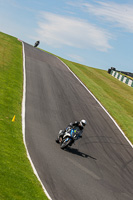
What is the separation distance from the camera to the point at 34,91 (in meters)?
23.1

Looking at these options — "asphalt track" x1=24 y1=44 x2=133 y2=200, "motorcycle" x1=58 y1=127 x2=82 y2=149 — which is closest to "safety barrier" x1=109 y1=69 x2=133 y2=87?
"asphalt track" x1=24 y1=44 x2=133 y2=200

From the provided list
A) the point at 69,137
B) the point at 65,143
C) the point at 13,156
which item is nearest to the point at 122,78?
the point at 69,137

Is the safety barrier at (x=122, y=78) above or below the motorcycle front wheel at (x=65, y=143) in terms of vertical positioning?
above

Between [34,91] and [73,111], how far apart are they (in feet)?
11.8

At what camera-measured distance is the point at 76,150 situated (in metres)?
14.9

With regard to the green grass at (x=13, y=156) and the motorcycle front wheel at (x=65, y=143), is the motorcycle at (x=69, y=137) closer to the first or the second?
the motorcycle front wheel at (x=65, y=143)

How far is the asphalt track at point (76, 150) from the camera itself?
36.3 feet

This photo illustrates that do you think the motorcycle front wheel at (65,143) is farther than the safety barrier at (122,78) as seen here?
No

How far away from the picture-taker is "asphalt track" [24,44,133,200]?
11062 mm

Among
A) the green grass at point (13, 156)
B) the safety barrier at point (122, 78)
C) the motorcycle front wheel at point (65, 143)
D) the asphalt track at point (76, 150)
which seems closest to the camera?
the green grass at point (13, 156)

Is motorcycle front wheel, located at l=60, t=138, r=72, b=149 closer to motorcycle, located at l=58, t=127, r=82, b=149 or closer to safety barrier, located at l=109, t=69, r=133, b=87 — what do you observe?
motorcycle, located at l=58, t=127, r=82, b=149

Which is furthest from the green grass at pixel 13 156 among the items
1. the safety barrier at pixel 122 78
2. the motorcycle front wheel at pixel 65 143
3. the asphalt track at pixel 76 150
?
the safety barrier at pixel 122 78

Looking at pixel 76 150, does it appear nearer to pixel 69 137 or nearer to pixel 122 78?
pixel 69 137

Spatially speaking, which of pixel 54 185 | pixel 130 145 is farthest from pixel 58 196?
pixel 130 145
